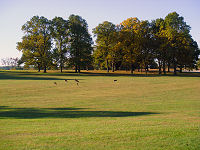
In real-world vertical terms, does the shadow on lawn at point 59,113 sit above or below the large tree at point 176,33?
below

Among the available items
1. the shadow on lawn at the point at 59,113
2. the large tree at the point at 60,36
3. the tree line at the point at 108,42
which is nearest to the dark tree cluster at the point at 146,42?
the tree line at the point at 108,42

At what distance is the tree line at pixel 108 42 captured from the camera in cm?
8206

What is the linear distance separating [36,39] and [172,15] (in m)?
47.8

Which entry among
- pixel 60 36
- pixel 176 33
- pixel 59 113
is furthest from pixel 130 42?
pixel 59 113

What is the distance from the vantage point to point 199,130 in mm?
8414

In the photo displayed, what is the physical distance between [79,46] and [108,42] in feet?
34.7

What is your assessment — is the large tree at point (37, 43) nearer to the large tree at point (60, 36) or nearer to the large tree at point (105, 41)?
the large tree at point (60, 36)

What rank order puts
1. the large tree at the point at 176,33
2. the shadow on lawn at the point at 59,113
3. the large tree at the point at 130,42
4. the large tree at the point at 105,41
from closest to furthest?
the shadow on lawn at the point at 59,113 < the large tree at the point at 176,33 < the large tree at the point at 130,42 < the large tree at the point at 105,41

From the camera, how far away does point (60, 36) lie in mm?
87625

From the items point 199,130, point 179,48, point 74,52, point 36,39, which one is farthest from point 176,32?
point 199,130

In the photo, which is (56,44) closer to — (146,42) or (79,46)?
(79,46)

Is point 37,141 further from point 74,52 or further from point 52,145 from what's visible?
point 74,52

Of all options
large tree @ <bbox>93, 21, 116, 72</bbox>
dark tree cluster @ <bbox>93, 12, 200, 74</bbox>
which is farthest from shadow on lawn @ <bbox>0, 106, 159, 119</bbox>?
large tree @ <bbox>93, 21, 116, 72</bbox>

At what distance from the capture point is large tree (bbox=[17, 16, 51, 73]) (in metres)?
82.8
